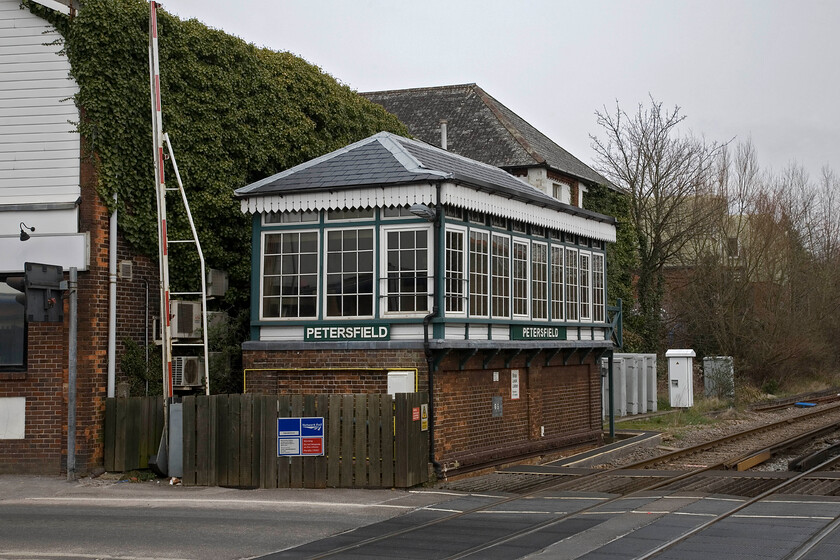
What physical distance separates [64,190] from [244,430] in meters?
5.16

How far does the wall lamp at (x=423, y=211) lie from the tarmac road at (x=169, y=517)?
14.5ft

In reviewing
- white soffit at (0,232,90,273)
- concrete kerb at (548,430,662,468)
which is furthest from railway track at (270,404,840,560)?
white soffit at (0,232,90,273)

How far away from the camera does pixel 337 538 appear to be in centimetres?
1085

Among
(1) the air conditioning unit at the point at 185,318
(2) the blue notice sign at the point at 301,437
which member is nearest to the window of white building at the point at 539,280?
(2) the blue notice sign at the point at 301,437

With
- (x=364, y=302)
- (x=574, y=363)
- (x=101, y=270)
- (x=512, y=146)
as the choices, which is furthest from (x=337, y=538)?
(x=512, y=146)

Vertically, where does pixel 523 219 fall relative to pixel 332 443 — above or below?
above

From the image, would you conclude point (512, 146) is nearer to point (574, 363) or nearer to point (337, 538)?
point (574, 363)

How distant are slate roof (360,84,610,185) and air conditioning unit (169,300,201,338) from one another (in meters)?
18.0

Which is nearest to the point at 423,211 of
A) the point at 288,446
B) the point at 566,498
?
the point at 288,446

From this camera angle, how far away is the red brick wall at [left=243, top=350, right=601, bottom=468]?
53.4 feet

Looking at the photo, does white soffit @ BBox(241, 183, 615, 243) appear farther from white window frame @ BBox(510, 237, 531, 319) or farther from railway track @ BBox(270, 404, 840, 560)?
railway track @ BBox(270, 404, 840, 560)

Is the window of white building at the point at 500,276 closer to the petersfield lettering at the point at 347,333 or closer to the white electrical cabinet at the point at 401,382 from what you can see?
the petersfield lettering at the point at 347,333

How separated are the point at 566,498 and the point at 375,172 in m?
6.48

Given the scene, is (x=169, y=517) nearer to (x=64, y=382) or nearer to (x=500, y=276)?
(x=64, y=382)
